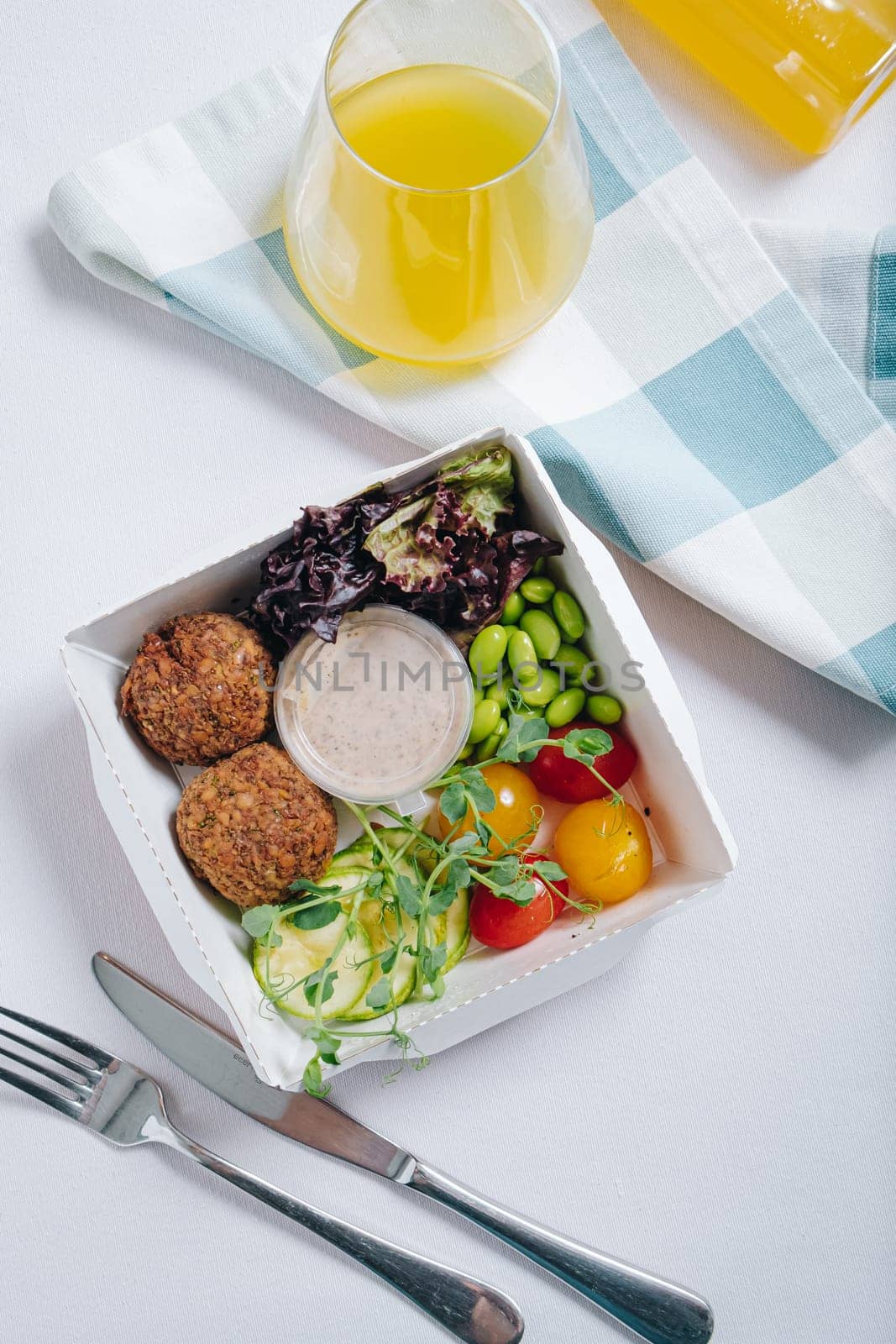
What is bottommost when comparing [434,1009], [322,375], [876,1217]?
[876,1217]

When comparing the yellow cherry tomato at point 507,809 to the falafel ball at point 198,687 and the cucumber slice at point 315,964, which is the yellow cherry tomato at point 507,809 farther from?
the falafel ball at point 198,687

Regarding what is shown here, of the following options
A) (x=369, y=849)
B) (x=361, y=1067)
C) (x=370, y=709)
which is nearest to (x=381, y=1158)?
(x=361, y=1067)

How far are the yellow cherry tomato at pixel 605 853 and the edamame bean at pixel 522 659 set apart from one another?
20 centimetres

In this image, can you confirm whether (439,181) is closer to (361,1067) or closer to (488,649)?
(488,649)

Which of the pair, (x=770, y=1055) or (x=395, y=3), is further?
(x=770, y=1055)

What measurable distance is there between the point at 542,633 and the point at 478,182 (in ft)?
2.00

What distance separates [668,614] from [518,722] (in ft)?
1.18

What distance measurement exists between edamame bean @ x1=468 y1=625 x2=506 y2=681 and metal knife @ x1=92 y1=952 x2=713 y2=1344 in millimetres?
662

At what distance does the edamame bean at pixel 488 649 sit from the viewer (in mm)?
1494

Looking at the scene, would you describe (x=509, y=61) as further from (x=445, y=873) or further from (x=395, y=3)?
(x=445, y=873)

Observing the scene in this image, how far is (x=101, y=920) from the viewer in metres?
1.63

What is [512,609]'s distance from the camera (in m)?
1.52

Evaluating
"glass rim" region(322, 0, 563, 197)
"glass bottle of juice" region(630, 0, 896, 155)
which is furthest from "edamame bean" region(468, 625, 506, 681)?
"glass bottle of juice" region(630, 0, 896, 155)

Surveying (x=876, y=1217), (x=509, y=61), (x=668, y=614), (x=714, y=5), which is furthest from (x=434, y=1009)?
(x=714, y=5)
